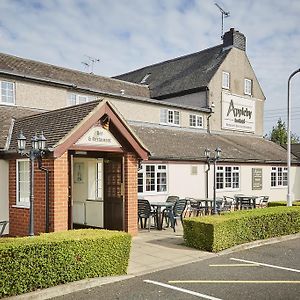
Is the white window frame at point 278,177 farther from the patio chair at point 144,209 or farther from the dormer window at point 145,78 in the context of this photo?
the dormer window at point 145,78

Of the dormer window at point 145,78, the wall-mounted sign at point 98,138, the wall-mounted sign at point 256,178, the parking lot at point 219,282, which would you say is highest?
the dormer window at point 145,78

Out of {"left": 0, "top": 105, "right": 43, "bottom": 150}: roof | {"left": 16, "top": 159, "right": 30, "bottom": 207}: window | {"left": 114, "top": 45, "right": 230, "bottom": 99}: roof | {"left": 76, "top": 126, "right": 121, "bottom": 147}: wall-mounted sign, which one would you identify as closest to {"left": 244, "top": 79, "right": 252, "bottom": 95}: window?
{"left": 114, "top": 45, "right": 230, "bottom": 99}: roof

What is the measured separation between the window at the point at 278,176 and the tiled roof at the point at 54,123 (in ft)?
53.6

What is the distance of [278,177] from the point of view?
24.9 metres

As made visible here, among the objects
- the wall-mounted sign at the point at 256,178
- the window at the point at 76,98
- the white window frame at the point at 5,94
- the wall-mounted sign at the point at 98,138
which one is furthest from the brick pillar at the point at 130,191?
the wall-mounted sign at the point at 256,178

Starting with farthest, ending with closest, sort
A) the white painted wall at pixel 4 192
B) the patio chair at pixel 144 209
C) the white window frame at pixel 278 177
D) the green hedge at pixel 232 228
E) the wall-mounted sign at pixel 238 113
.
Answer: the wall-mounted sign at pixel 238 113, the white window frame at pixel 278 177, the patio chair at pixel 144 209, the white painted wall at pixel 4 192, the green hedge at pixel 232 228

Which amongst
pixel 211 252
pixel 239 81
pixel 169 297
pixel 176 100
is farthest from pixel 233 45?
pixel 169 297

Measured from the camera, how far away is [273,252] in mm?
10695

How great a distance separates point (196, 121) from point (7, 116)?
Result: 41.8ft

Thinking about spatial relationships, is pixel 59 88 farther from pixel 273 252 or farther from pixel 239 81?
pixel 239 81

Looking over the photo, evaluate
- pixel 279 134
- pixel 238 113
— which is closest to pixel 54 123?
pixel 238 113

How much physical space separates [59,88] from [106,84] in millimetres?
6872

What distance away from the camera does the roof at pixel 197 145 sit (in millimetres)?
18406

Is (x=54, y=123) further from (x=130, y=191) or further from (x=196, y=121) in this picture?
(x=196, y=121)
